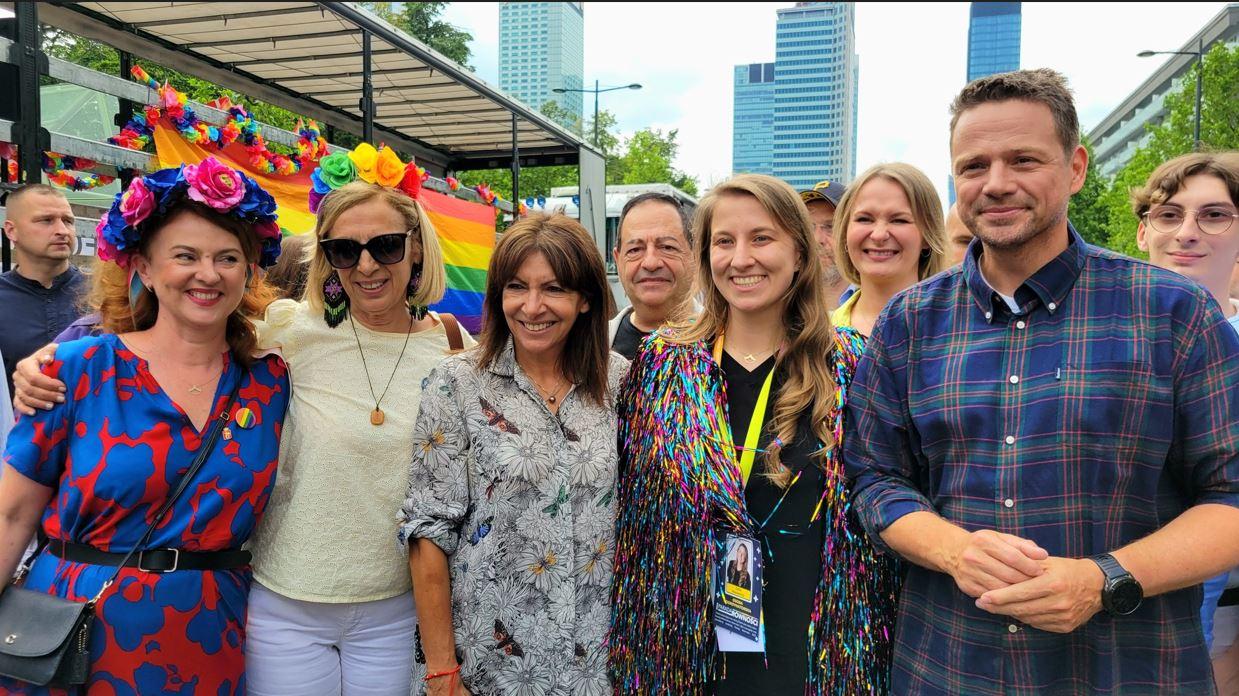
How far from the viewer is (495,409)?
83.4 inches

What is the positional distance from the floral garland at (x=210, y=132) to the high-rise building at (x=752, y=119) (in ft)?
244

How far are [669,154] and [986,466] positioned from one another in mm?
31620

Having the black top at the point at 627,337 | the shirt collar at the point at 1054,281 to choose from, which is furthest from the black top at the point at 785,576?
the black top at the point at 627,337

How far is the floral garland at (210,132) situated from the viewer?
211 inches

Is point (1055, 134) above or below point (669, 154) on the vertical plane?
below

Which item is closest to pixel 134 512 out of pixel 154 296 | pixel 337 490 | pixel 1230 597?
pixel 337 490

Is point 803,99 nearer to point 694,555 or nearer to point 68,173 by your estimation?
point 68,173

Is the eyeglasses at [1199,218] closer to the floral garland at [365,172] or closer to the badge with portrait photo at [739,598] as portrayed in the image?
the badge with portrait photo at [739,598]

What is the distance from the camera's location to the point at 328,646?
89.1 inches

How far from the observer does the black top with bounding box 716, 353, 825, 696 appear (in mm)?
2016

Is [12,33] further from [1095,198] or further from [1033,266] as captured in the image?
[1095,198]

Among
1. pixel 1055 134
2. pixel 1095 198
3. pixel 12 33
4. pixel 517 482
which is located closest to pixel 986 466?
pixel 1055 134

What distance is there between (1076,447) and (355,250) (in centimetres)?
199

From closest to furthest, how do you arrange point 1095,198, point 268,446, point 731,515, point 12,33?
point 731,515
point 268,446
point 12,33
point 1095,198
